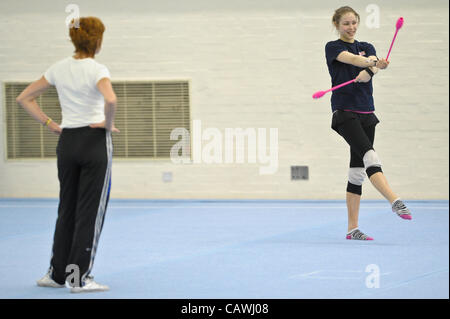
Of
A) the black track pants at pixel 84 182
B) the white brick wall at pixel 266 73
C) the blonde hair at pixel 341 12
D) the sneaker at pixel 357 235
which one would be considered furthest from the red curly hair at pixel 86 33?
the white brick wall at pixel 266 73

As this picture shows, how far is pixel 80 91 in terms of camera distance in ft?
10.2

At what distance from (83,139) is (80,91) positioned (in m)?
0.22

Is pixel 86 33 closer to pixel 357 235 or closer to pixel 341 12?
pixel 341 12

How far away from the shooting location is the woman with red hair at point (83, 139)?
310 cm

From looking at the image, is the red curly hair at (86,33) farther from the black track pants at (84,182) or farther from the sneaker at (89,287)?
the sneaker at (89,287)

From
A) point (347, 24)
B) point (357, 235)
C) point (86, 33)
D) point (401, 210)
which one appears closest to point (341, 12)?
point (347, 24)

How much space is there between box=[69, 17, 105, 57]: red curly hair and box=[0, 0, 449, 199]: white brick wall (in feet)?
16.2

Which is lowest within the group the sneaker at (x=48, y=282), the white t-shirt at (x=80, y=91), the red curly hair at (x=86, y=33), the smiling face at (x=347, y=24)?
the sneaker at (x=48, y=282)

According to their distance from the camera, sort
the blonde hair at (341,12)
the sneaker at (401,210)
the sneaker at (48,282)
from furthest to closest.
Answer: the blonde hair at (341,12)
the sneaker at (401,210)
the sneaker at (48,282)

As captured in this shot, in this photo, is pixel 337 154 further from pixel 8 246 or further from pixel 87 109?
pixel 87 109

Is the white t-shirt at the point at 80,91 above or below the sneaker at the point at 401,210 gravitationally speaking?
above

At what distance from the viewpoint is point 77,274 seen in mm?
3168

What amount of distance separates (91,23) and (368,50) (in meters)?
2.07

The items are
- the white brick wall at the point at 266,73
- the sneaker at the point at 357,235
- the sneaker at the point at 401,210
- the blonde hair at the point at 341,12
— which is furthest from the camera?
the white brick wall at the point at 266,73
